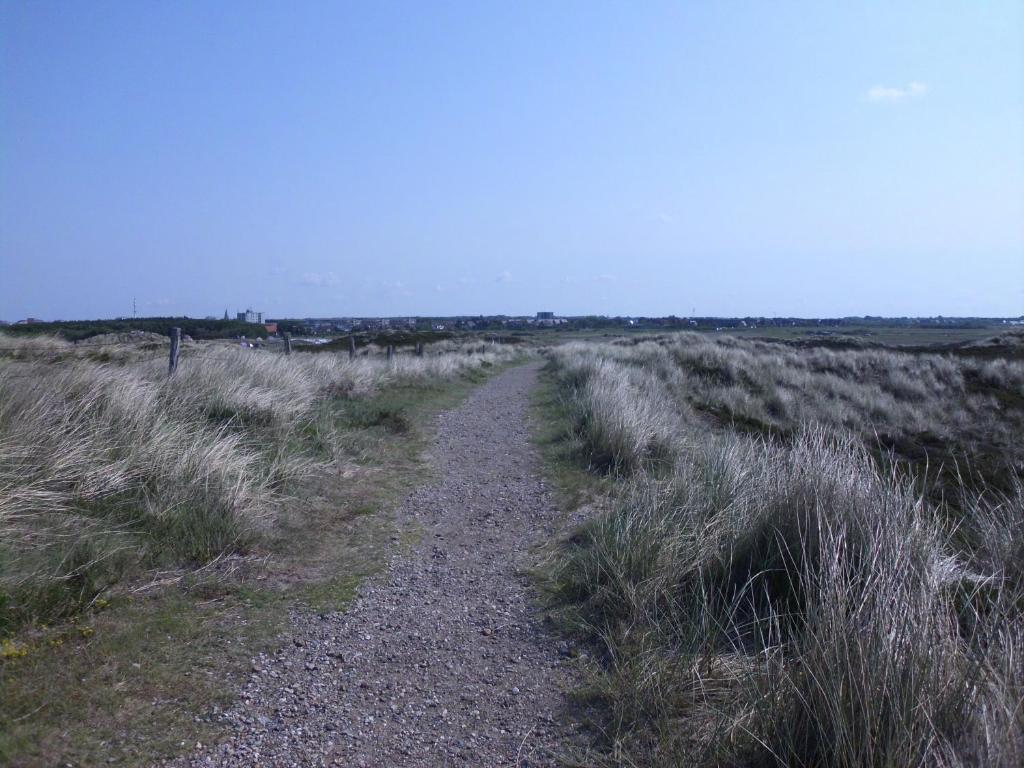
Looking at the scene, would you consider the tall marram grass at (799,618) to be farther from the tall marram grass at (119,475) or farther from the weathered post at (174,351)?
the weathered post at (174,351)

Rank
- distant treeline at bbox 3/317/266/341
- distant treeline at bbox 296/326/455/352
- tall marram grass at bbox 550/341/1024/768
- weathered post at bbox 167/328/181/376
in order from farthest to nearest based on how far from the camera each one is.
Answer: distant treeline at bbox 3/317/266/341 < distant treeline at bbox 296/326/455/352 < weathered post at bbox 167/328/181/376 < tall marram grass at bbox 550/341/1024/768

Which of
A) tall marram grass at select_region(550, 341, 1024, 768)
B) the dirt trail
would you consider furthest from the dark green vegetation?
tall marram grass at select_region(550, 341, 1024, 768)

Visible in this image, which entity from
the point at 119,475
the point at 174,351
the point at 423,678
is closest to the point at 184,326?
the point at 174,351

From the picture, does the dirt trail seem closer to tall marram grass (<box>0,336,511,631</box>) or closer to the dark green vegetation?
the dark green vegetation

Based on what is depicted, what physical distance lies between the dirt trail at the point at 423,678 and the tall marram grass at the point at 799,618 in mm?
375

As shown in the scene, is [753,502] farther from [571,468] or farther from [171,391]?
[171,391]

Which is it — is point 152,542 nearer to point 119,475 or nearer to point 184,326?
point 119,475

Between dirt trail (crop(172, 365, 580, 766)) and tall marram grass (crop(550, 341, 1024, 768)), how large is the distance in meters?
0.37

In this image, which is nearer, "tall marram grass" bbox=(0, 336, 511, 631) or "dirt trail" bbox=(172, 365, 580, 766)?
"dirt trail" bbox=(172, 365, 580, 766)

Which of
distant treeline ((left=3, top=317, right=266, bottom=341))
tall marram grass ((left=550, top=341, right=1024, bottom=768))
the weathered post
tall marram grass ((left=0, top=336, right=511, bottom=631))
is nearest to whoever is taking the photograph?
tall marram grass ((left=550, top=341, right=1024, bottom=768))

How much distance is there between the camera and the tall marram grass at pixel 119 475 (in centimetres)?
480

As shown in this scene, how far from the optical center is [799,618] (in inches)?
184

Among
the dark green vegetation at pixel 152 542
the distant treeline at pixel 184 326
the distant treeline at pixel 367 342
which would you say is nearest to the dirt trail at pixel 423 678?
the dark green vegetation at pixel 152 542

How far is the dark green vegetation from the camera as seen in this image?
3734 millimetres
